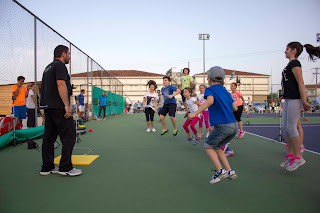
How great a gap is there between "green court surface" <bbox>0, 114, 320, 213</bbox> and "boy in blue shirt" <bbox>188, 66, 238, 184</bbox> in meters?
0.25

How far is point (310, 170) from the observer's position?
12.2 ft

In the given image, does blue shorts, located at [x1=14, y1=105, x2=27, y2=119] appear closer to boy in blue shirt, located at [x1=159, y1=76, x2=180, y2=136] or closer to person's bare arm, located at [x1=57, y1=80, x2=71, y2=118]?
boy in blue shirt, located at [x1=159, y1=76, x2=180, y2=136]

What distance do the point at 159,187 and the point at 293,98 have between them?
2.42 meters

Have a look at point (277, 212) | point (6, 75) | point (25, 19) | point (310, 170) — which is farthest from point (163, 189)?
Result: point (25, 19)

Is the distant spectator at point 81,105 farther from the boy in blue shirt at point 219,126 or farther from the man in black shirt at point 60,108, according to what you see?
the boy in blue shirt at point 219,126

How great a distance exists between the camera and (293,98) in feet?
11.8

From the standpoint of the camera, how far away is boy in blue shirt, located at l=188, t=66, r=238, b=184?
286 cm

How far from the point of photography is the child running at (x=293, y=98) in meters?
3.48

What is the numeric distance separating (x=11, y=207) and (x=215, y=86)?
2642mm

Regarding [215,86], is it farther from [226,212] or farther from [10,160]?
[10,160]

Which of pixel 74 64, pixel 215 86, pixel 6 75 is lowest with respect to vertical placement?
pixel 215 86

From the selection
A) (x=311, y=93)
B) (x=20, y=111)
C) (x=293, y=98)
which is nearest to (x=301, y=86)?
(x=293, y=98)

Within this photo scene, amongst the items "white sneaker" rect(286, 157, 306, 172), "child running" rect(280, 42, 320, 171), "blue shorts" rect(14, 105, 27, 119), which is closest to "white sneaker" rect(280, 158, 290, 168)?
Result: "child running" rect(280, 42, 320, 171)

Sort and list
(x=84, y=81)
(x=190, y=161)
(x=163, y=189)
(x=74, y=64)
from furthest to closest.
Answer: (x=84, y=81) → (x=74, y=64) → (x=190, y=161) → (x=163, y=189)
